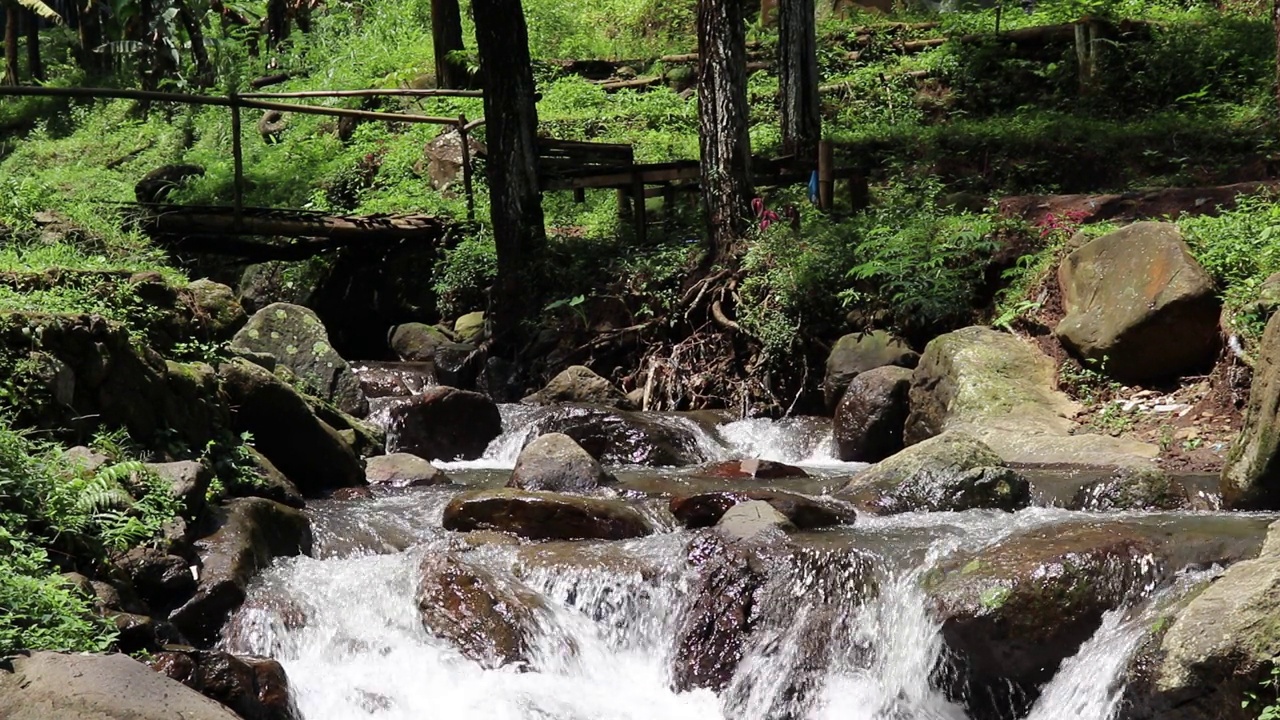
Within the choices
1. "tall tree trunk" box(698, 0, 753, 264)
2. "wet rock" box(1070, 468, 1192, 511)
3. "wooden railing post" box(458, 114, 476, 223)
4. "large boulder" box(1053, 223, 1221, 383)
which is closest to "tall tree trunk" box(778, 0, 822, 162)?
"tall tree trunk" box(698, 0, 753, 264)

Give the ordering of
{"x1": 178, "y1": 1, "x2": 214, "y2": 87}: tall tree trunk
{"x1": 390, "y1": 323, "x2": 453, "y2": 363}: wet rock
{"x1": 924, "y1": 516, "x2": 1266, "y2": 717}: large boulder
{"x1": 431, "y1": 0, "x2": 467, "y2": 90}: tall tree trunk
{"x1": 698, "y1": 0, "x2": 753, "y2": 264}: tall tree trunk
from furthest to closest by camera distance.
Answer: {"x1": 178, "y1": 1, "x2": 214, "y2": 87}: tall tree trunk
{"x1": 431, "y1": 0, "x2": 467, "y2": 90}: tall tree trunk
{"x1": 390, "y1": 323, "x2": 453, "y2": 363}: wet rock
{"x1": 698, "y1": 0, "x2": 753, "y2": 264}: tall tree trunk
{"x1": 924, "y1": 516, "x2": 1266, "y2": 717}: large boulder

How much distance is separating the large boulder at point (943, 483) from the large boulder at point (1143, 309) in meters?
2.66

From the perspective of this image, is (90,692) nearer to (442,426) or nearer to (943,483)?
(943,483)

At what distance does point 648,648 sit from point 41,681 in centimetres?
352

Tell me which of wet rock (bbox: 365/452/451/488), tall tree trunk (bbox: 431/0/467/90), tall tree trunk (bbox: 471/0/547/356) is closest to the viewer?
wet rock (bbox: 365/452/451/488)

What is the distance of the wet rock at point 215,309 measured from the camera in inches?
428

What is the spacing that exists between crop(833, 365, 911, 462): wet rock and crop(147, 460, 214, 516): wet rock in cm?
604

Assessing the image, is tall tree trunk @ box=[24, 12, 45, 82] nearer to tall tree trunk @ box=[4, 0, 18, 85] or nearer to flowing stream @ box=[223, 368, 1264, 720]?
tall tree trunk @ box=[4, 0, 18, 85]

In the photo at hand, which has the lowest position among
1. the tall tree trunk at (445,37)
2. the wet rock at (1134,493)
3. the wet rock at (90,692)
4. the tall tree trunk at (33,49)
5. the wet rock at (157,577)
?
the wet rock at (1134,493)

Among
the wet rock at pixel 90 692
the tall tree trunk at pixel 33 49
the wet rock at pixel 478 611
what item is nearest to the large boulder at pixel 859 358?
the wet rock at pixel 478 611

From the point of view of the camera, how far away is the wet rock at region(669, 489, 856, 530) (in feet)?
28.4

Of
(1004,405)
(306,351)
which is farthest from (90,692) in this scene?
(1004,405)

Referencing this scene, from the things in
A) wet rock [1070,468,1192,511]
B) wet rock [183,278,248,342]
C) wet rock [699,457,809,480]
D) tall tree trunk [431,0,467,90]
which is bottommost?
wet rock [699,457,809,480]

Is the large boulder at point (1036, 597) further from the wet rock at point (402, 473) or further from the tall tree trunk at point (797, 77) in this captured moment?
the tall tree trunk at point (797, 77)
